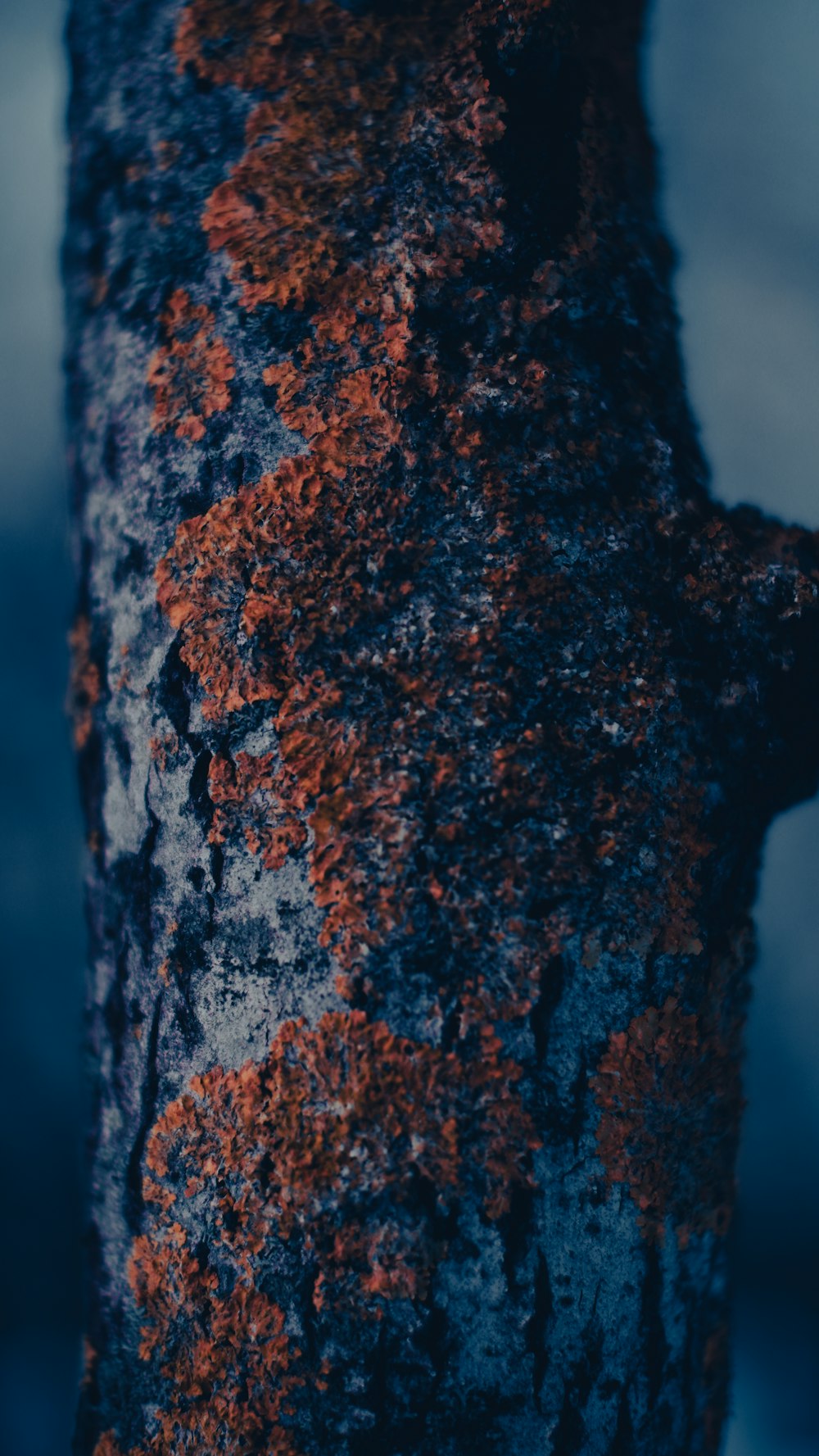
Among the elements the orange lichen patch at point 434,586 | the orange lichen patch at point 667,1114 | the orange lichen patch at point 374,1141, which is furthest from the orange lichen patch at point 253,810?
the orange lichen patch at point 667,1114

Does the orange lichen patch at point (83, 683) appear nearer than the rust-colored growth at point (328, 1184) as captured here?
No

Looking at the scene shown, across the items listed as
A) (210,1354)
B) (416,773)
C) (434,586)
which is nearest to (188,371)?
(434,586)

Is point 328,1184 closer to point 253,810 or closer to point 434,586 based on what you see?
point 253,810

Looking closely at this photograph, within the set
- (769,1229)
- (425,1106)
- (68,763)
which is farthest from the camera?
(68,763)

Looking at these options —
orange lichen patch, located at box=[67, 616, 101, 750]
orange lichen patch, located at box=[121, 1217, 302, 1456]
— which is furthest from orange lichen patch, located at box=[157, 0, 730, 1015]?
orange lichen patch, located at box=[121, 1217, 302, 1456]

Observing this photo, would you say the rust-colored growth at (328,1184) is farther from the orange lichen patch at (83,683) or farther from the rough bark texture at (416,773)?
the orange lichen patch at (83,683)

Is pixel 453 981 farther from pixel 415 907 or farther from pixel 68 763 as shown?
pixel 68 763

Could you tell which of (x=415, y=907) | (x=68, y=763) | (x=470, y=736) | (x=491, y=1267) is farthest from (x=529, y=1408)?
(x=68, y=763)
